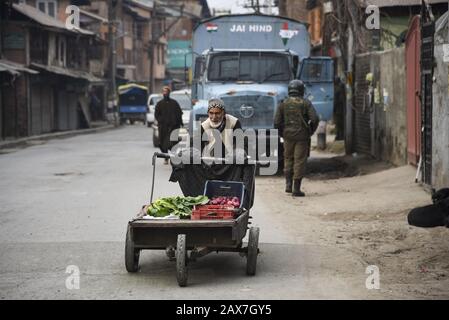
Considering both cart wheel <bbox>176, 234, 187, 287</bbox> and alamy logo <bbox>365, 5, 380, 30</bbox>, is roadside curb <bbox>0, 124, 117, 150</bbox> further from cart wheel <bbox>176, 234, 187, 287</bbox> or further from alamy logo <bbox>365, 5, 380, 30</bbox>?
cart wheel <bbox>176, 234, 187, 287</bbox>

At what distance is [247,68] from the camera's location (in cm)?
2127

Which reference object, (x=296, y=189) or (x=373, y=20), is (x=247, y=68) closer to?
(x=373, y=20)

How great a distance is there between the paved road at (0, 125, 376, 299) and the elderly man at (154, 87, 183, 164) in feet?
13.0

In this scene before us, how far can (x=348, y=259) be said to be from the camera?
1014 centimetres

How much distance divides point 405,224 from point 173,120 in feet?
35.7

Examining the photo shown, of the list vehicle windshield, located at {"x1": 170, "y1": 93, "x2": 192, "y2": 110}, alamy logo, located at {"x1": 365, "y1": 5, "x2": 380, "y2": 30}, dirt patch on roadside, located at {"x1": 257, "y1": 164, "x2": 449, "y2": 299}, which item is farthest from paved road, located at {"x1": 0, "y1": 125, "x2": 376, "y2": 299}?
vehicle windshield, located at {"x1": 170, "y1": 93, "x2": 192, "y2": 110}

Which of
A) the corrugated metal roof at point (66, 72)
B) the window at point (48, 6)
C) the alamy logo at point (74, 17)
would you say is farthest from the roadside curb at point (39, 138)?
the window at point (48, 6)

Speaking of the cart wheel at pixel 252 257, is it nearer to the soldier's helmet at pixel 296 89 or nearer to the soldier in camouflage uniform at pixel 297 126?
the soldier in camouflage uniform at pixel 297 126

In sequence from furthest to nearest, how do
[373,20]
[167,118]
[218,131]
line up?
[373,20], [167,118], [218,131]

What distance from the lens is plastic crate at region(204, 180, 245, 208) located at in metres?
9.88

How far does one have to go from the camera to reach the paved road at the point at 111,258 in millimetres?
8305

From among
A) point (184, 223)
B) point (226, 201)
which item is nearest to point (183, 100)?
point (226, 201)

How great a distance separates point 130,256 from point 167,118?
44.4 ft

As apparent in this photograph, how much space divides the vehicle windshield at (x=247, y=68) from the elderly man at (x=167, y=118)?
5.26ft
